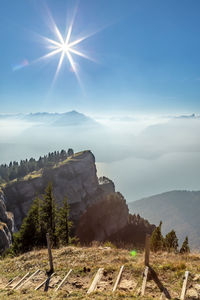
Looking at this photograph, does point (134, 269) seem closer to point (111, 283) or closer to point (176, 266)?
point (111, 283)

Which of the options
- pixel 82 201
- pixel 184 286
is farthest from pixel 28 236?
pixel 82 201

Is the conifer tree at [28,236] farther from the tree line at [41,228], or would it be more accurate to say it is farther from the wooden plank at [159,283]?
the wooden plank at [159,283]

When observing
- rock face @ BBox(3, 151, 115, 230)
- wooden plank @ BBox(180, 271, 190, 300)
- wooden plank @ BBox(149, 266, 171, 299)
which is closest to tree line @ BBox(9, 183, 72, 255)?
wooden plank @ BBox(149, 266, 171, 299)

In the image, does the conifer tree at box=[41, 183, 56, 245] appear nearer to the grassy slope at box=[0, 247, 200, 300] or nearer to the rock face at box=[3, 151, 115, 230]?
the grassy slope at box=[0, 247, 200, 300]

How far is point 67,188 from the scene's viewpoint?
114688 mm

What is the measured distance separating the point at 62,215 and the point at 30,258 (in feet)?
70.9

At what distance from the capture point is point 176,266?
11961 millimetres

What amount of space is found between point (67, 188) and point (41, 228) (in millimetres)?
77835

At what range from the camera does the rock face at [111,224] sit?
9950 cm

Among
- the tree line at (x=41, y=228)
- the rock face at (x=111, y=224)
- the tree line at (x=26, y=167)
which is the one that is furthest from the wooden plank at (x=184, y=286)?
the tree line at (x=26, y=167)

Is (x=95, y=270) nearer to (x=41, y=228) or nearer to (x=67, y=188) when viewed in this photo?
(x=41, y=228)

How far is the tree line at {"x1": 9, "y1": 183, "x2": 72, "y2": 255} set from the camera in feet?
115

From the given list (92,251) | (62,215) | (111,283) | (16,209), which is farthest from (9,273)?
(16,209)

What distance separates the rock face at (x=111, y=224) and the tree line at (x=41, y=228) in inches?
2441
